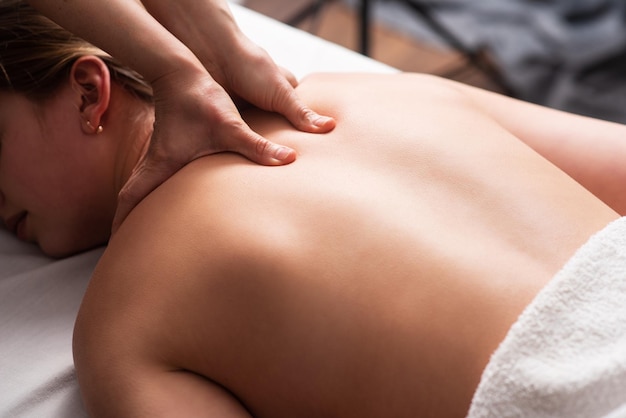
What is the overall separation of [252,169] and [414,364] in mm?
354

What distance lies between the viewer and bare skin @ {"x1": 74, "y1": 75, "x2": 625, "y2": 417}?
896 millimetres

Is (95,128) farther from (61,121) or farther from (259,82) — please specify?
(259,82)

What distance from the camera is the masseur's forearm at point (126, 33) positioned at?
1128mm

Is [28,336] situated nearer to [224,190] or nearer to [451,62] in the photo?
[224,190]

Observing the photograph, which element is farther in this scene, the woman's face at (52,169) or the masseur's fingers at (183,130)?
the woman's face at (52,169)

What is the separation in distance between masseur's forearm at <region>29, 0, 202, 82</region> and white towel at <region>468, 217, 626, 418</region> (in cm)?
61

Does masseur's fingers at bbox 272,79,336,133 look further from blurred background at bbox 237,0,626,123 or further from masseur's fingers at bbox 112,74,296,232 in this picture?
blurred background at bbox 237,0,626,123

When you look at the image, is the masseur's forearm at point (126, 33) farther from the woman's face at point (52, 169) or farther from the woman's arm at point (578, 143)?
the woman's arm at point (578, 143)

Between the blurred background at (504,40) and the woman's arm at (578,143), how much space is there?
129 cm

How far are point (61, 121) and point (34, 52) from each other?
0.12m

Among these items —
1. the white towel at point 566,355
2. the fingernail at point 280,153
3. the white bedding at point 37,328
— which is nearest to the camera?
the white towel at point 566,355

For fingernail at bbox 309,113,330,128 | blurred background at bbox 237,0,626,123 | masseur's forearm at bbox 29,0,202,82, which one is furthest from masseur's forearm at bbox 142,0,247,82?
blurred background at bbox 237,0,626,123

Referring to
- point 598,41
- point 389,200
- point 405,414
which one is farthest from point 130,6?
point 598,41

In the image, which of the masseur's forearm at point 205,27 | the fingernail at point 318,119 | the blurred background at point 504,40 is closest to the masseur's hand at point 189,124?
the fingernail at point 318,119
